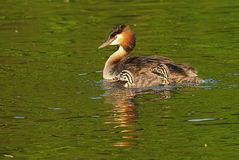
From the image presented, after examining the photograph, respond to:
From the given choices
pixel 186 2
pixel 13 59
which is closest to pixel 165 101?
pixel 13 59

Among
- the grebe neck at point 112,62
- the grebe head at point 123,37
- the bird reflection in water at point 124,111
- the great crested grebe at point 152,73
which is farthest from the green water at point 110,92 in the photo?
the grebe head at point 123,37

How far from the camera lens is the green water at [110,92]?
11.8 meters

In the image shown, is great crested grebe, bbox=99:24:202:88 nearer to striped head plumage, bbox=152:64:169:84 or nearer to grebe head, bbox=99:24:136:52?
striped head plumage, bbox=152:64:169:84

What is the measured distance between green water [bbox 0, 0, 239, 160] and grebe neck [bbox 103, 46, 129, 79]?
0.19m

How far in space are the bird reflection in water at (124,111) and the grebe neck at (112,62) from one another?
29.7 inches

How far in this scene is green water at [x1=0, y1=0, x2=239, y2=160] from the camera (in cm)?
1176

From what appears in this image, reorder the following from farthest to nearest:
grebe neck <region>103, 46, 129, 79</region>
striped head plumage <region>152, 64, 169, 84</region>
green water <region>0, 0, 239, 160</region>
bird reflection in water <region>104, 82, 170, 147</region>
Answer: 1. grebe neck <region>103, 46, 129, 79</region>
2. striped head plumage <region>152, 64, 169, 84</region>
3. bird reflection in water <region>104, 82, 170, 147</region>
4. green water <region>0, 0, 239, 160</region>

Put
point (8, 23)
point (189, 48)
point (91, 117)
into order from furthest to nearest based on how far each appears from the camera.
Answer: point (8, 23) → point (189, 48) → point (91, 117)

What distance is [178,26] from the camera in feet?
68.7

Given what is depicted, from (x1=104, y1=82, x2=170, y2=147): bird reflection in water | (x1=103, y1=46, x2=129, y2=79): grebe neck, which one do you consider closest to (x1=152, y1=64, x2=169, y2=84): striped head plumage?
(x1=104, y1=82, x2=170, y2=147): bird reflection in water

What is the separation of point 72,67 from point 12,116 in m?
3.82

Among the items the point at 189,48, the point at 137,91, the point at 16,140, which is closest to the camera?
the point at 16,140

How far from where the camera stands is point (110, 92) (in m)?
15.1

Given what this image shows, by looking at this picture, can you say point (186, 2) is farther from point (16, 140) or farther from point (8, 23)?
point (16, 140)
